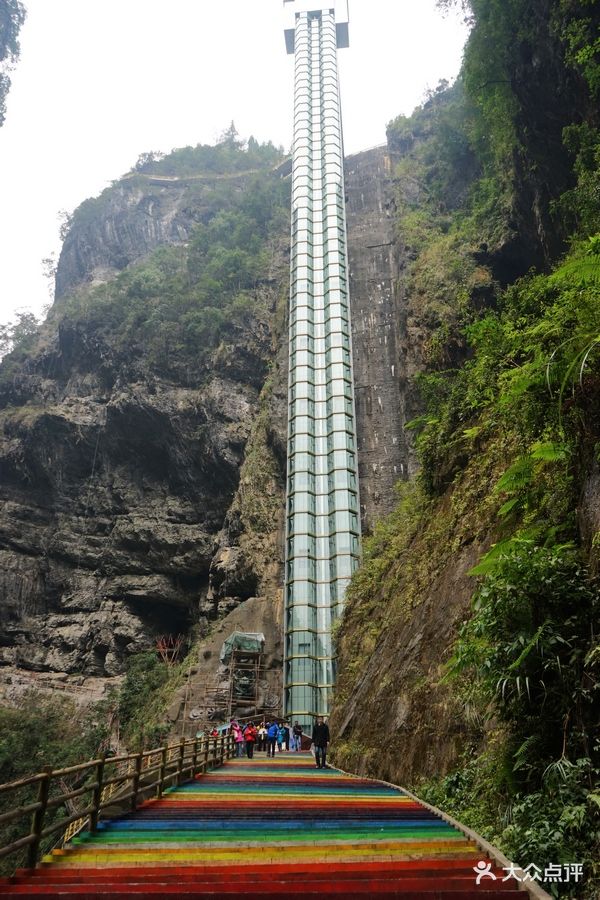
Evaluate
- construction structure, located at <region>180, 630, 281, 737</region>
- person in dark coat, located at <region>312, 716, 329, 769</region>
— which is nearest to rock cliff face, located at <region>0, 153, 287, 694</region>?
construction structure, located at <region>180, 630, 281, 737</region>

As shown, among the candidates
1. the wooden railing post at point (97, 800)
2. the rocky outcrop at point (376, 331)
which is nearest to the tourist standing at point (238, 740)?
the wooden railing post at point (97, 800)

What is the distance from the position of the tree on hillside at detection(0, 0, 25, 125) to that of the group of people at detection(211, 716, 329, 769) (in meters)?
26.2

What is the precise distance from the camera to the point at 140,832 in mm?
5324

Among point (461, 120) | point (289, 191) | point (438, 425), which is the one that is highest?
point (289, 191)

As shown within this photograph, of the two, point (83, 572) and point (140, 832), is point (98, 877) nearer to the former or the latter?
point (140, 832)

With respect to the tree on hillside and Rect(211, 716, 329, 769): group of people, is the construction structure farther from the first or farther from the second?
the tree on hillside

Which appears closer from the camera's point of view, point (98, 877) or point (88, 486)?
point (98, 877)

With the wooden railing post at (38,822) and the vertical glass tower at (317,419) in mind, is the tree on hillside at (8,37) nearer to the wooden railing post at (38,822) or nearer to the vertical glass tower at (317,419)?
the vertical glass tower at (317,419)

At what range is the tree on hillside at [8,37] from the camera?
26781mm

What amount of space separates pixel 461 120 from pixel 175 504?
87.9 ft

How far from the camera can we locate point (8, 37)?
1058 inches

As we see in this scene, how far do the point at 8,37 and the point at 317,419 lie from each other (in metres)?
22.1

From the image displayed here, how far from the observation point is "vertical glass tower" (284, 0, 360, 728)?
29188 mm

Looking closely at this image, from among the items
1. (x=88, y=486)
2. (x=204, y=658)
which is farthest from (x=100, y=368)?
(x=204, y=658)
